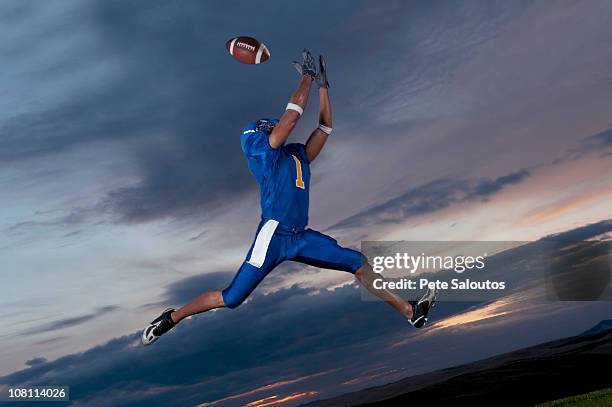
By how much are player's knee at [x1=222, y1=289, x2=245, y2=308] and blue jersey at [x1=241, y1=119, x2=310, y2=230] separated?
1170 mm

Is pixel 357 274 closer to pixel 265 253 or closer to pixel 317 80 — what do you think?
pixel 265 253

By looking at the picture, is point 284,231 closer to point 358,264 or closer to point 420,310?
point 358,264

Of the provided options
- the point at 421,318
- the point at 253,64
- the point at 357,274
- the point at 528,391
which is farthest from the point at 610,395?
the point at 253,64

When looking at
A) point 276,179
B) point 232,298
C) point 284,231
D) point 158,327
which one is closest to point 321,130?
point 276,179

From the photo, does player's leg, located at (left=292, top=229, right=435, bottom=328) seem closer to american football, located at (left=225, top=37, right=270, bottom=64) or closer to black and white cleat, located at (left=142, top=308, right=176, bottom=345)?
black and white cleat, located at (left=142, top=308, right=176, bottom=345)

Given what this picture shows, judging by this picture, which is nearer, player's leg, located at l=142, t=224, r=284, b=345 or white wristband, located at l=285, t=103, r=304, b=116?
white wristband, located at l=285, t=103, r=304, b=116

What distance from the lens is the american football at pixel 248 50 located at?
9.48 meters

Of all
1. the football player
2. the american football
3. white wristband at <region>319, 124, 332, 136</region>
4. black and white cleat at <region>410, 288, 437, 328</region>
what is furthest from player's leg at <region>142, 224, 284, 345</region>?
the american football

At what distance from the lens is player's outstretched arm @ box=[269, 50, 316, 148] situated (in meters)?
8.55

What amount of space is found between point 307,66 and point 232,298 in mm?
3456

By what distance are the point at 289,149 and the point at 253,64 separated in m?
1.39

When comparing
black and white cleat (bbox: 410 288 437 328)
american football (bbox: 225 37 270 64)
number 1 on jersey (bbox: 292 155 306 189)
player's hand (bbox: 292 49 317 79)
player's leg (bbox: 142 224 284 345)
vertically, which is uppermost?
american football (bbox: 225 37 270 64)

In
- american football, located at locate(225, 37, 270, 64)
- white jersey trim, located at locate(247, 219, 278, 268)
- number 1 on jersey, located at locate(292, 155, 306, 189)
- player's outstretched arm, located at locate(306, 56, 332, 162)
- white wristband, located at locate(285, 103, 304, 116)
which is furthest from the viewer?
player's outstretched arm, located at locate(306, 56, 332, 162)

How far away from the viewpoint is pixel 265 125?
361 inches
